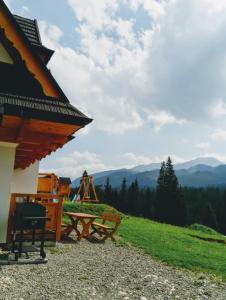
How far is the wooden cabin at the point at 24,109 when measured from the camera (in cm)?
723

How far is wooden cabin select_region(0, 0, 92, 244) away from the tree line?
2207 inches

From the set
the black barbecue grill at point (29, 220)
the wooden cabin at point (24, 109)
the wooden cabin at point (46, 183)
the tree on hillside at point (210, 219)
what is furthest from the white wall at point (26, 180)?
the tree on hillside at point (210, 219)

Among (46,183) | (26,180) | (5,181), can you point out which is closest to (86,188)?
(46,183)

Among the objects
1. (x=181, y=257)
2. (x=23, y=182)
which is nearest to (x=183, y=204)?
(x=23, y=182)

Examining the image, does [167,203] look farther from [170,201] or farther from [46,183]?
[46,183]

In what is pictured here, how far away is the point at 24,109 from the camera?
22.7 feet

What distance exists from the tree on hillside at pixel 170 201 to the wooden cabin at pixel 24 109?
55455 mm

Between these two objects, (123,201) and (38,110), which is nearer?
(38,110)

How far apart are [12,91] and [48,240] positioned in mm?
4711

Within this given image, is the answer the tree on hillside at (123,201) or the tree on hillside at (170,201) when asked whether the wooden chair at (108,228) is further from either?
the tree on hillside at (123,201)

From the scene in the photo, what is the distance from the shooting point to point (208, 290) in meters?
6.88

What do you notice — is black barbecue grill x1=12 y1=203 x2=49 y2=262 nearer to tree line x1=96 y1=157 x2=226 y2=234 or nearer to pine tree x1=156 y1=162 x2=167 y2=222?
tree line x1=96 y1=157 x2=226 y2=234

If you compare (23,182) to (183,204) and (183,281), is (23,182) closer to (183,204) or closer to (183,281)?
(183,281)

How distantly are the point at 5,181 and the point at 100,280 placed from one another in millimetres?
4310
